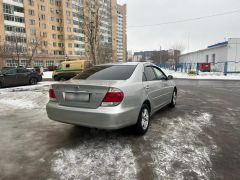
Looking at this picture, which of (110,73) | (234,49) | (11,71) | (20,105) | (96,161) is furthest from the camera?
(234,49)

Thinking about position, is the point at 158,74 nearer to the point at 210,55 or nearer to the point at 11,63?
the point at 210,55

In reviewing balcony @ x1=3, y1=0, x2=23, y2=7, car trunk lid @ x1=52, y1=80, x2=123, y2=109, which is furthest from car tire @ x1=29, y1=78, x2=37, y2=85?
balcony @ x1=3, y1=0, x2=23, y2=7

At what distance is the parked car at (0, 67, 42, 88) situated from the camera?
46.2 feet

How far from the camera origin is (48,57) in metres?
59.9

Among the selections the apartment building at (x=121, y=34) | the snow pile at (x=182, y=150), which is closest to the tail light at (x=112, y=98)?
the snow pile at (x=182, y=150)

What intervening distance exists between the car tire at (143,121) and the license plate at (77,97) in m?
1.17

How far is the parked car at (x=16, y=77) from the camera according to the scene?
14086 millimetres

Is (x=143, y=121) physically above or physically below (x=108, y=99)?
below

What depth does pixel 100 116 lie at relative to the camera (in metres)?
3.46

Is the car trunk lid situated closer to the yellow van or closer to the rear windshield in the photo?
the rear windshield

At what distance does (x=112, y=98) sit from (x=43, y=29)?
64275 millimetres

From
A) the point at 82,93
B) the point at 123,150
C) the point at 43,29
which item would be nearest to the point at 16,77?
the point at 82,93

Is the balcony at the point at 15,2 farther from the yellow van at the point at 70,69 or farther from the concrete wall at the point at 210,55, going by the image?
the concrete wall at the point at 210,55

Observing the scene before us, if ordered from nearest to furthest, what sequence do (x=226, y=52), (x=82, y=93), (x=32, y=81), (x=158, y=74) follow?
(x=82, y=93) → (x=158, y=74) → (x=32, y=81) → (x=226, y=52)
